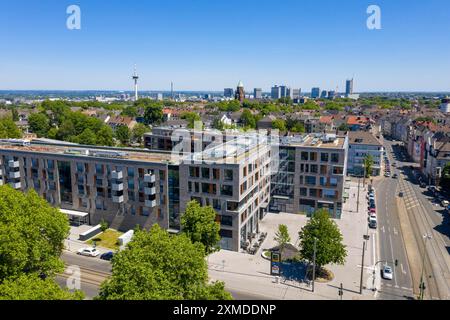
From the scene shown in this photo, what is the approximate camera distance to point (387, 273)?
5378 cm

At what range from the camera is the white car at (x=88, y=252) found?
60.6 m

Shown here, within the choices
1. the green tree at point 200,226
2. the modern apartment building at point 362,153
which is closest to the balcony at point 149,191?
the green tree at point 200,226

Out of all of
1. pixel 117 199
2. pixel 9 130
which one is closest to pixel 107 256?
pixel 117 199

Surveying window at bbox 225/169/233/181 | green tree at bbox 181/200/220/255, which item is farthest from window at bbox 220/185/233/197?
green tree at bbox 181/200/220/255

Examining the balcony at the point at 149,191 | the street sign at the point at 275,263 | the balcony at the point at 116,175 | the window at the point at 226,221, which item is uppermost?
the balcony at the point at 116,175

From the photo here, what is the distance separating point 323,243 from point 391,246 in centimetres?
2115

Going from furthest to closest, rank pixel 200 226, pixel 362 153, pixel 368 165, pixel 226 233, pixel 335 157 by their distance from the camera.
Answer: pixel 362 153
pixel 368 165
pixel 335 157
pixel 226 233
pixel 200 226

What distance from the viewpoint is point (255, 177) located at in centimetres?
6975

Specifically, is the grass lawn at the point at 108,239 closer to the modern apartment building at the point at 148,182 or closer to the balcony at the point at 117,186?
the modern apartment building at the point at 148,182

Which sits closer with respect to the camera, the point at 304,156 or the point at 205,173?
the point at 205,173

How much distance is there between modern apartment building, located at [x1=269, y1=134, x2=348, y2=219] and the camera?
77250 mm

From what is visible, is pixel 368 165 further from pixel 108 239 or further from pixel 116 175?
pixel 108 239

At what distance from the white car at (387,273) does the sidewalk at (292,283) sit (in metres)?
1.11
